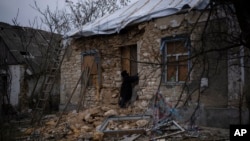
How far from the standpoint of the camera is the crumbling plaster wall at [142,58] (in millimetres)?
7867

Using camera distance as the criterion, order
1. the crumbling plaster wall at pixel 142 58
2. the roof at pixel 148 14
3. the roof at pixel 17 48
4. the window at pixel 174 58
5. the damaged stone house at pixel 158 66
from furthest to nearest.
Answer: the roof at pixel 17 48
the window at pixel 174 58
the roof at pixel 148 14
the crumbling plaster wall at pixel 142 58
the damaged stone house at pixel 158 66

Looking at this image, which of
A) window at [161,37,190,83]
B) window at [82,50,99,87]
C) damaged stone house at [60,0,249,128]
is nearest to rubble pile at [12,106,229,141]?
damaged stone house at [60,0,249,128]

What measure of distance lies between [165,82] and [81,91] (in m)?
3.94

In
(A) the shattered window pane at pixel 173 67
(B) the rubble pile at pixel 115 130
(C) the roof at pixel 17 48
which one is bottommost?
(B) the rubble pile at pixel 115 130

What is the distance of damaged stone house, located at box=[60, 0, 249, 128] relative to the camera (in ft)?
23.5

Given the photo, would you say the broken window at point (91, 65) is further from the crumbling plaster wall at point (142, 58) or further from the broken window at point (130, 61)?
the broken window at point (130, 61)

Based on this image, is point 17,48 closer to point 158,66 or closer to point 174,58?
point 174,58

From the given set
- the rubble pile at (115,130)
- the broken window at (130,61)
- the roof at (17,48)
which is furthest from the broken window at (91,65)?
the roof at (17,48)

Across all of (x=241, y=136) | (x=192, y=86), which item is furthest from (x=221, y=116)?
(x=241, y=136)

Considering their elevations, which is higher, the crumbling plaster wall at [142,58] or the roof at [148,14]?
the roof at [148,14]

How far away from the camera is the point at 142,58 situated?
9.16 m

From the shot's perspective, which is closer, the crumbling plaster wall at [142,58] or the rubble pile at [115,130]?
the rubble pile at [115,130]

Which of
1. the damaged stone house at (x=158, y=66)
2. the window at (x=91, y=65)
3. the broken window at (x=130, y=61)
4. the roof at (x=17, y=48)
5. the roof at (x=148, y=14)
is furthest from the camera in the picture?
the roof at (x=17, y=48)

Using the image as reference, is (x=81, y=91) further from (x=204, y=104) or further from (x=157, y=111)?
(x=204, y=104)
